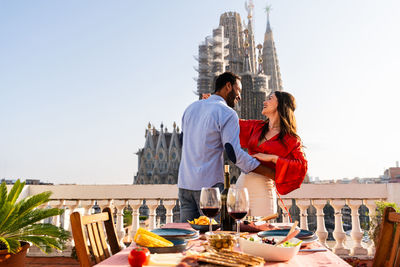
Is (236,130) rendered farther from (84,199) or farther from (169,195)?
(84,199)

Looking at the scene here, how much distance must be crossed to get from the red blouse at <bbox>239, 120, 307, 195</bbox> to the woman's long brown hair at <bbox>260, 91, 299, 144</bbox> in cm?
4

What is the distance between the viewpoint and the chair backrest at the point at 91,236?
61.7 inches

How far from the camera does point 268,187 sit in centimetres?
273

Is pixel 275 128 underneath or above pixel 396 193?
above

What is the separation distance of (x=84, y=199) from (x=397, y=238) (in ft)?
13.5

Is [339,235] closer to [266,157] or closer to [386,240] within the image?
[266,157]


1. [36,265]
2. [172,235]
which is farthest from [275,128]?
[36,265]

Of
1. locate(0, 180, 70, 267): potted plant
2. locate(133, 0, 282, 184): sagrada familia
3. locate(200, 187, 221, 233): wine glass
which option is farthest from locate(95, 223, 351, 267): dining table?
locate(133, 0, 282, 184): sagrada familia

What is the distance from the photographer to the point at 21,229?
4.04 meters

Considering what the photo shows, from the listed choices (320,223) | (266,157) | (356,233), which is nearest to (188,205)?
(266,157)

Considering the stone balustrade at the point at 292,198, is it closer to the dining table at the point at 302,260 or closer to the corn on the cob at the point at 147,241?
the dining table at the point at 302,260

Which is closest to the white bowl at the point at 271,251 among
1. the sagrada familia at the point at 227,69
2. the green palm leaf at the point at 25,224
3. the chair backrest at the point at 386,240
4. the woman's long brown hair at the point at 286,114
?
the chair backrest at the point at 386,240

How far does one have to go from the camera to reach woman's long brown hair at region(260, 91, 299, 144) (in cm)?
283

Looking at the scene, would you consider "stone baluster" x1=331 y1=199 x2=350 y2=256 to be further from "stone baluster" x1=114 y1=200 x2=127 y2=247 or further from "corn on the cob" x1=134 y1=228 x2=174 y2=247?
"corn on the cob" x1=134 y1=228 x2=174 y2=247
